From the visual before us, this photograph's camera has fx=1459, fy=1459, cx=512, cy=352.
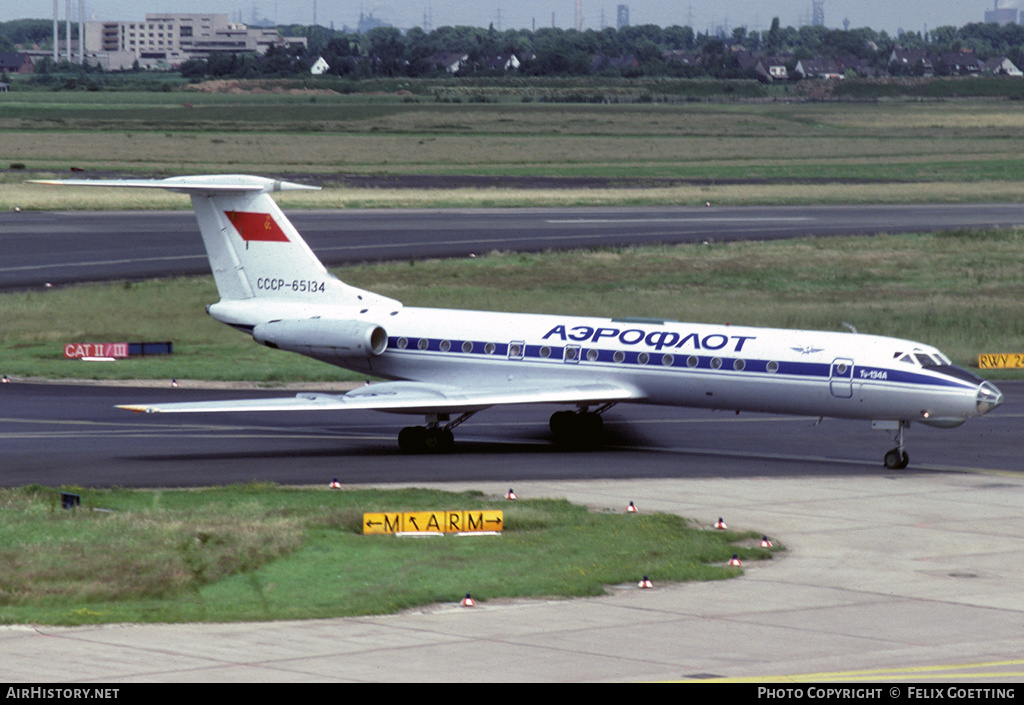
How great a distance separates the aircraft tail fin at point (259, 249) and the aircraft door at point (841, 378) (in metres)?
11.6

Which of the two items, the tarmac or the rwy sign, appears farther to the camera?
the rwy sign

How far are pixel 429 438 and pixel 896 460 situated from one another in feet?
33.3

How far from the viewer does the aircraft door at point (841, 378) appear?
30469mm

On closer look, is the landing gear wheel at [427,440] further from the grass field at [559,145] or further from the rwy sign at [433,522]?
the grass field at [559,145]

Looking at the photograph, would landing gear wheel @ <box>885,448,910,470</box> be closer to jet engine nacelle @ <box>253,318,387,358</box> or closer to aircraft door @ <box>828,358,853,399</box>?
aircraft door @ <box>828,358,853,399</box>

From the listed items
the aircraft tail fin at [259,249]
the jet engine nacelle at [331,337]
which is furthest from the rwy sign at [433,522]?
the aircraft tail fin at [259,249]

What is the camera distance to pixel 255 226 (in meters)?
36.0

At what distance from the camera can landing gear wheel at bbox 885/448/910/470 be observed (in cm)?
3039

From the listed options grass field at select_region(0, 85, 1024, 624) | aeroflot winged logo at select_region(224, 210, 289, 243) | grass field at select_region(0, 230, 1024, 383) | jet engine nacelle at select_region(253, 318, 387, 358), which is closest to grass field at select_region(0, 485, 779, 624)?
grass field at select_region(0, 85, 1024, 624)

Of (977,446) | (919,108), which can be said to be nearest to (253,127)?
(919,108)

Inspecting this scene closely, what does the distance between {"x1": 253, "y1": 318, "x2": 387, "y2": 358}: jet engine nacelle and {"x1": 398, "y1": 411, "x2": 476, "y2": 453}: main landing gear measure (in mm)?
2455

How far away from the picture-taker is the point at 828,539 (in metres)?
23.8

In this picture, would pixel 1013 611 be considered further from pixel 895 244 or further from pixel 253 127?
pixel 253 127

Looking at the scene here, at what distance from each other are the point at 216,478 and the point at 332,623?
11.5 m
